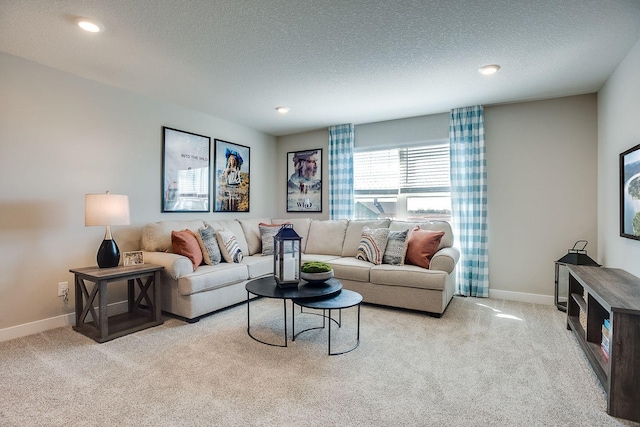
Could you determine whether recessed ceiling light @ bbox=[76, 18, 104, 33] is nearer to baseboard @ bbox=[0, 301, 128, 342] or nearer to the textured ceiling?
the textured ceiling

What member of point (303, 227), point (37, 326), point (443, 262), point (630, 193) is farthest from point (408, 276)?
point (37, 326)

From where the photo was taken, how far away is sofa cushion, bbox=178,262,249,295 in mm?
3016

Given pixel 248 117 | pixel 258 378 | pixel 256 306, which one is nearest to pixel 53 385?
pixel 258 378

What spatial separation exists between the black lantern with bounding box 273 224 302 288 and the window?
2380 mm

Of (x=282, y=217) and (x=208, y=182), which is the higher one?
(x=208, y=182)

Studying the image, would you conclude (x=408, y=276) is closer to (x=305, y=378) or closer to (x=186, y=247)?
(x=305, y=378)

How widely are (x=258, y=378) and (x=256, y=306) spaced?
1615mm

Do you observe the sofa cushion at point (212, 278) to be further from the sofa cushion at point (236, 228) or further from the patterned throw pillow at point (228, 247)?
the sofa cushion at point (236, 228)

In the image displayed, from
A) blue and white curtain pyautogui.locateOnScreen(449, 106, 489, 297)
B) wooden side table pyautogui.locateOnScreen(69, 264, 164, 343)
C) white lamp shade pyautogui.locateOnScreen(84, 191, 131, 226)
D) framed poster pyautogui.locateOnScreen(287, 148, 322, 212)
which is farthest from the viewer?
framed poster pyautogui.locateOnScreen(287, 148, 322, 212)

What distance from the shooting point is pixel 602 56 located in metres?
2.65

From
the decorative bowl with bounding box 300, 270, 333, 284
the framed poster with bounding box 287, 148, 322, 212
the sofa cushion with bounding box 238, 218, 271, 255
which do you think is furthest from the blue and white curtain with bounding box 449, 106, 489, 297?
the sofa cushion with bounding box 238, 218, 271, 255

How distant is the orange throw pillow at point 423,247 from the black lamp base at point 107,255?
2999mm

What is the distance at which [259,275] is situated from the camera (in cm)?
388

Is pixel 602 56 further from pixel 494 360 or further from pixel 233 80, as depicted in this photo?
pixel 233 80
